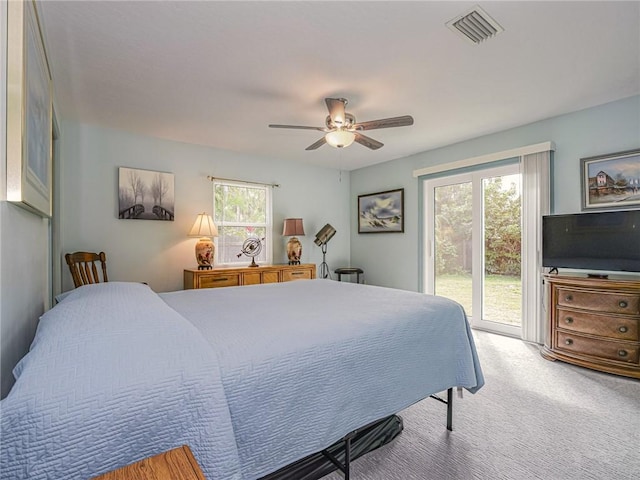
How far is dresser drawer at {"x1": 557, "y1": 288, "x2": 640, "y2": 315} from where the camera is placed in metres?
2.77

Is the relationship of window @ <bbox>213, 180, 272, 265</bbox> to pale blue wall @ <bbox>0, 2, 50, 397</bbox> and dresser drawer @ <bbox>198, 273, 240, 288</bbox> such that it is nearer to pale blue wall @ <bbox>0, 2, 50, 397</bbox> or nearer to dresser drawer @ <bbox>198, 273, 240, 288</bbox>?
dresser drawer @ <bbox>198, 273, 240, 288</bbox>

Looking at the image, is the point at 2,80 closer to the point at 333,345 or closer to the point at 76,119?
the point at 333,345

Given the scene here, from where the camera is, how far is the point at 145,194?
3.98 m

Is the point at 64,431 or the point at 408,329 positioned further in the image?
the point at 408,329

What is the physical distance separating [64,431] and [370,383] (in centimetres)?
117

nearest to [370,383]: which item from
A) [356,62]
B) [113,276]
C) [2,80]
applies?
[2,80]

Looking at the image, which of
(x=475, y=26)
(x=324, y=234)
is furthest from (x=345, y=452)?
(x=324, y=234)

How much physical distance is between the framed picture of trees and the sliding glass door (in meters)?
3.69

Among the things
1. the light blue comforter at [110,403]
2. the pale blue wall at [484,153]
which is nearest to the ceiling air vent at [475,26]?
the pale blue wall at [484,153]

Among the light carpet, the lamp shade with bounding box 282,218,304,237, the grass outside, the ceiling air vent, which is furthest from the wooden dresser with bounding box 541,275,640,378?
the lamp shade with bounding box 282,218,304,237

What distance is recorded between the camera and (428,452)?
6.15ft

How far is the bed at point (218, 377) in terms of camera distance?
0.75 metres

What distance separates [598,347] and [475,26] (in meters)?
2.99

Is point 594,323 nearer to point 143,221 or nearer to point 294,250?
point 294,250
